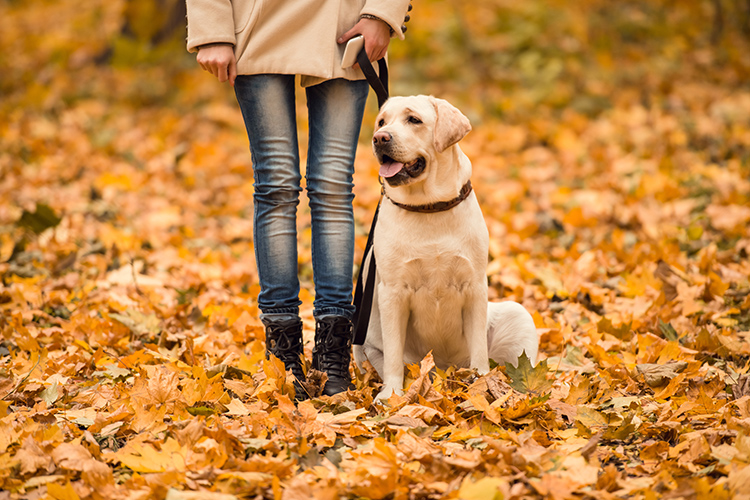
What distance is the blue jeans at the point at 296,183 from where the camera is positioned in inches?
113

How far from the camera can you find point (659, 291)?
4062mm

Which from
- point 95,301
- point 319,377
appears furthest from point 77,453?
point 95,301

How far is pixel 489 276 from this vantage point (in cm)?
467

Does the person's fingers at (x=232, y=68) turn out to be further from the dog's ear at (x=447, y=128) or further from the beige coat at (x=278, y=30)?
the dog's ear at (x=447, y=128)

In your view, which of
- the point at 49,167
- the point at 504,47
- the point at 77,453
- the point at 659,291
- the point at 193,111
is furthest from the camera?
the point at 504,47

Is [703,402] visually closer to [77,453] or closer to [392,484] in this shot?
[392,484]

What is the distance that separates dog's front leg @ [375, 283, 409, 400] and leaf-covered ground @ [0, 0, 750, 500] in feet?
0.65

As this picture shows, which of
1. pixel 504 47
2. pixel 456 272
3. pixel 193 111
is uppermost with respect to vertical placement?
pixel 504 47

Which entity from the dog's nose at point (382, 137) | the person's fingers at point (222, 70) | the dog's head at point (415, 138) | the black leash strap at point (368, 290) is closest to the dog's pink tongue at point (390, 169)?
the dog's head at point (415, 138)

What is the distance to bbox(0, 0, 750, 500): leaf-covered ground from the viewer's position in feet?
7.16

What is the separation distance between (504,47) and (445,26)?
3.67ft

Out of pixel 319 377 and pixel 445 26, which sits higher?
pixel 445 26

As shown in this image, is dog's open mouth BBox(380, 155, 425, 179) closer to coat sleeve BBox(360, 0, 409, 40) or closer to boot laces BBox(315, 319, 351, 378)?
coat sleeve BBox(360, 0, 409, 40)

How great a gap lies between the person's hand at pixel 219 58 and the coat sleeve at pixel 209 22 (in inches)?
1.3
